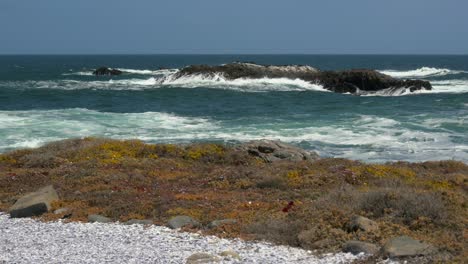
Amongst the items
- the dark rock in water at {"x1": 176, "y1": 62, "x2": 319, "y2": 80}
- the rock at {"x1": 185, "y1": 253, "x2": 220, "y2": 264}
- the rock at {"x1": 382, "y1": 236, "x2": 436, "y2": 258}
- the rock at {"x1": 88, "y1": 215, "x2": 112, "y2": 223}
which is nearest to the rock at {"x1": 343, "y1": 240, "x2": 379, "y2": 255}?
the rock at {"x1": 382, "y1": 236, "x2": 436, "y2": 258}

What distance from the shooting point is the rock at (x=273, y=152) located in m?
21.5

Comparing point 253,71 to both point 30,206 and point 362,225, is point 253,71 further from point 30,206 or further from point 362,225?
point 362,225

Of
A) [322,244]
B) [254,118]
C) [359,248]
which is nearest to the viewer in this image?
[359,248]

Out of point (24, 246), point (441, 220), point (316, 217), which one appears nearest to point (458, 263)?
point (441, 220)

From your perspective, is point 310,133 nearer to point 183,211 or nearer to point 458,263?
point 183,211

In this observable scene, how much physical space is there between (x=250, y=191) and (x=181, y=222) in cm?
384

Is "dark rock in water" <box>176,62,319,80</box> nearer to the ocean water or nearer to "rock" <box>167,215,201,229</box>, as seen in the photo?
the ocean water

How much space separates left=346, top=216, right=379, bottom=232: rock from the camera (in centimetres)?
1093

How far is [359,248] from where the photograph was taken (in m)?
10.2

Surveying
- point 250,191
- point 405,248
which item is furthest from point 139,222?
point 405,248

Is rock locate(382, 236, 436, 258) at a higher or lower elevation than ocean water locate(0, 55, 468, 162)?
higher

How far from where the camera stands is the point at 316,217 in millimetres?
11766

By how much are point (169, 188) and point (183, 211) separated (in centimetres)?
304

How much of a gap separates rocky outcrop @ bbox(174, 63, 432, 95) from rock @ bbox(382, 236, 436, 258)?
5132 centimetres
